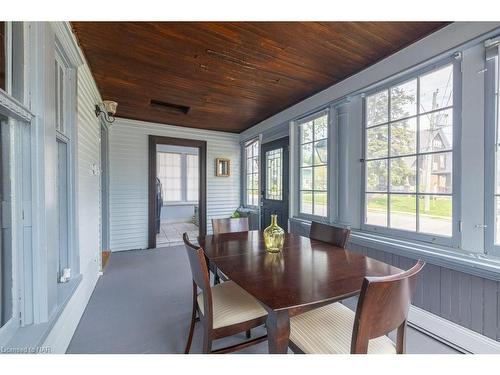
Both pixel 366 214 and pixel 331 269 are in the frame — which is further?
pixel 366 214

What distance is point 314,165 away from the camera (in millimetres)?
3299

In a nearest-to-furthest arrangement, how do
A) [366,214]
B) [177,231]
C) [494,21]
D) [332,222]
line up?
[494,21], [366,214], [332,222], [177,231]

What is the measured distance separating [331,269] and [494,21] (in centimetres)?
201

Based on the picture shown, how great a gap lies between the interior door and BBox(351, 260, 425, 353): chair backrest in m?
2.87

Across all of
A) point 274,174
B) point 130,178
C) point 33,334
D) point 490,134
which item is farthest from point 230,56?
point 130,178

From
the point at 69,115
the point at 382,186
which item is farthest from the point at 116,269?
the point at 382,186

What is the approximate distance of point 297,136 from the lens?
365cm

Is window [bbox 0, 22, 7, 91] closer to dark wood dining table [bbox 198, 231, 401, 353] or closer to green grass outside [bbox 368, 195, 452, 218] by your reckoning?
dark wood dining table [bbox 198, 231, 401, 353]

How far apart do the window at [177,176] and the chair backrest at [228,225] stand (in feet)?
17.4

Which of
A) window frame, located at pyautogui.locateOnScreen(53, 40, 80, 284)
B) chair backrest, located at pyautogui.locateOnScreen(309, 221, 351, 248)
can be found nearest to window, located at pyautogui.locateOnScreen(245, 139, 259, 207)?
chair backrest, located at pyautogui.locateOnScreen(309, 221, 351, 248)

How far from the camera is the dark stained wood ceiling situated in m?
1.86

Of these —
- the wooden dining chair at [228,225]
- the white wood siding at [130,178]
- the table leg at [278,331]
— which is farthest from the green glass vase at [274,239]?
the white wood siding at [130,178]

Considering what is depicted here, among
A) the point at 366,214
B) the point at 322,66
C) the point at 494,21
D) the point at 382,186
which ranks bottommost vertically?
the point at 366,214
